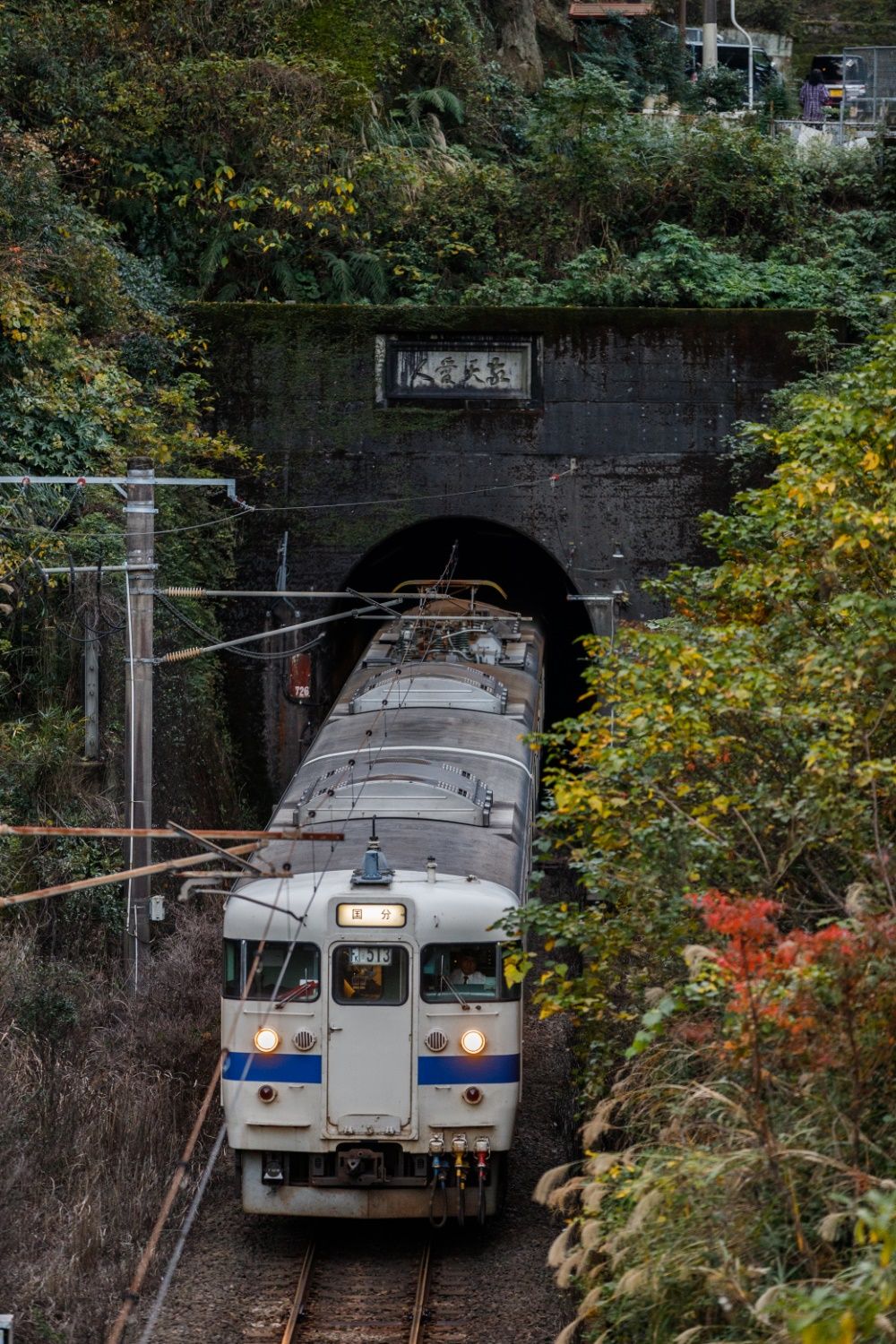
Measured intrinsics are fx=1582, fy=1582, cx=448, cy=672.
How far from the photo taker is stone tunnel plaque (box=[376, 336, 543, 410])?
787 inches

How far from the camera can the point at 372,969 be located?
32.6ft

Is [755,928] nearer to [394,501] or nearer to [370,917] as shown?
[370,917]

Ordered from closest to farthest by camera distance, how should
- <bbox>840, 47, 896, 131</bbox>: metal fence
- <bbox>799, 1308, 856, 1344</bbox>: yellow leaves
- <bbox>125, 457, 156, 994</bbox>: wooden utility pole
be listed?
<bbox>799, 1308, 856, 1344</bbox>: yellow leaves
<bbox>125, 457, 156, 994</bbox>: wooden utility pole
<bbox>840, 47, 896, 131</bbox>: metal fence

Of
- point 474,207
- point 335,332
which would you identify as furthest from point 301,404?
point 474,207

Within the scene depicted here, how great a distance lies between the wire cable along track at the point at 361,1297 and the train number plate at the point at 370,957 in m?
2.02

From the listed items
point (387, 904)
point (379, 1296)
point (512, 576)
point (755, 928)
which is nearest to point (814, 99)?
point (512, 576)

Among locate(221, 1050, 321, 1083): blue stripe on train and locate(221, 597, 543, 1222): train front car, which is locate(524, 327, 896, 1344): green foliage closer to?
locate(221, 597, 543, 1222): train front car

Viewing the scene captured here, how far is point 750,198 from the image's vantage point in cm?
2278

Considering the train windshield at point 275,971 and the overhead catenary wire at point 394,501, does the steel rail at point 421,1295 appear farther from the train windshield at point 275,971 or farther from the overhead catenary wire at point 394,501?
the overhead catenary wire at point 394,501

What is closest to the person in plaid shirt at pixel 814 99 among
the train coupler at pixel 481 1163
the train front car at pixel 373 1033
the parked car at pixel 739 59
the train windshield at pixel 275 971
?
the parked car at pixel 739 59

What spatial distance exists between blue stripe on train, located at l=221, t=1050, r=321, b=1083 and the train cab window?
19.9 inches

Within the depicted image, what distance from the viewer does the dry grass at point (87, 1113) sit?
9.40m

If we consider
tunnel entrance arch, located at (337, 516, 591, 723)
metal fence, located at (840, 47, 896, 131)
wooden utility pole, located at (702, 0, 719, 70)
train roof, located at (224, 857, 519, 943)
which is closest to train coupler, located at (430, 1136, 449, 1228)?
train roof, located at (224, 857, 519, 943)

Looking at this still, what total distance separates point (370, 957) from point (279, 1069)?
89cm
